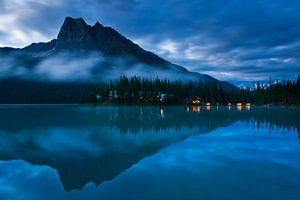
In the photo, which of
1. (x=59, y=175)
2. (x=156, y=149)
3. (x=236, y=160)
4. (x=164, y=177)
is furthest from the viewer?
(x=156, y=149)

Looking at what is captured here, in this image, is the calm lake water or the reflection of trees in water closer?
the calm lake water


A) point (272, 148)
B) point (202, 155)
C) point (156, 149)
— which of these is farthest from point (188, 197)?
point (272, 148)

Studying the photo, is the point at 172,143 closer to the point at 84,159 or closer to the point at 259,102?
the point at 84,159

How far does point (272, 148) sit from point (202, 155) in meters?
5.97

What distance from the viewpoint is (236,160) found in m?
16.1

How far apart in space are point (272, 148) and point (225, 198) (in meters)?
12.1

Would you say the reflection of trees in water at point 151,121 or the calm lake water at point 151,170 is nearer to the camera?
the calm lake water at point 151,170

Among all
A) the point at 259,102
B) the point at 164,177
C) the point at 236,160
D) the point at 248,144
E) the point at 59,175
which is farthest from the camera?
the point at 259,102

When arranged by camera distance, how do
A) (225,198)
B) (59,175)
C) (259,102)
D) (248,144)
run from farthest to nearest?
(259,102), (248,144), (59,175), (225,198)

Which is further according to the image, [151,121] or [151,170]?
[151,121]

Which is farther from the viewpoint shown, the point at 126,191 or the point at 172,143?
the point at 172,143

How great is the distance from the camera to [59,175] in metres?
13.4

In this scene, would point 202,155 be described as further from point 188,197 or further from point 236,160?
point 188,197

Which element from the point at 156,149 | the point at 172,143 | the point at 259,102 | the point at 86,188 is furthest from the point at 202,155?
the point at 259,102
